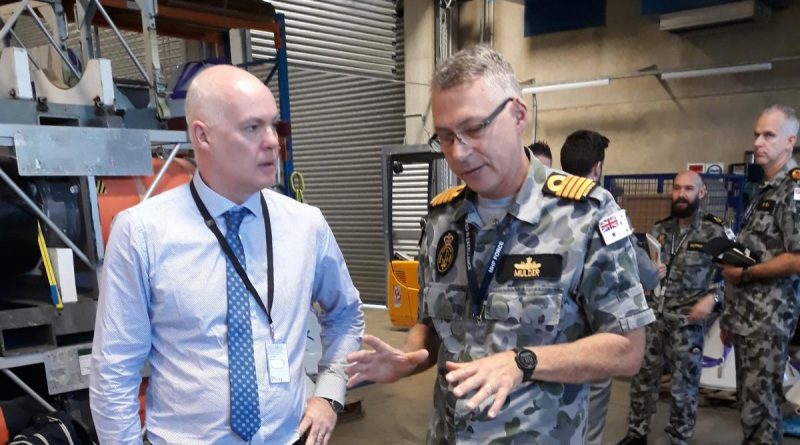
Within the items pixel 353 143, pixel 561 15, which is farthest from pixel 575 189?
pixel 353 143

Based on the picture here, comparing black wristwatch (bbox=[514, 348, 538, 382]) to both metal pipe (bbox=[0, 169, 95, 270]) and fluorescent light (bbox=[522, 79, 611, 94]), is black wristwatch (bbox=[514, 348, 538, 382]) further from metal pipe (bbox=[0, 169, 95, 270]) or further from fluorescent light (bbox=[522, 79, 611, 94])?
fluorescent light (bbox=[522, 79, 611, 94])

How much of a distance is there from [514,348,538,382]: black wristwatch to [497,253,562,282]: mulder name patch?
235 millimetres

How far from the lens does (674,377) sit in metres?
3.80

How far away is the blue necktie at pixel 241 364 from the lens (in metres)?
1.56

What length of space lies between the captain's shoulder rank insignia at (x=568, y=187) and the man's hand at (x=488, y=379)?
48cm

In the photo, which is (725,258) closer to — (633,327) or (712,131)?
(633,327)

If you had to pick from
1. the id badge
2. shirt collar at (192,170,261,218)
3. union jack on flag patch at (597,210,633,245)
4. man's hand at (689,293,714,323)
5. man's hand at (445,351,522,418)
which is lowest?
man's hand at (689,293,714,323)

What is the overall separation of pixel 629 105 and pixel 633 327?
22.2ft

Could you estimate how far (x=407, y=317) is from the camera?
7.31m

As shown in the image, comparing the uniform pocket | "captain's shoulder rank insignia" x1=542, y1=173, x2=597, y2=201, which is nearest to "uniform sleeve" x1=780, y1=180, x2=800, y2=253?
"captain's shoulder rank insignia" x1=542, y1=173, x2=597, y2=201

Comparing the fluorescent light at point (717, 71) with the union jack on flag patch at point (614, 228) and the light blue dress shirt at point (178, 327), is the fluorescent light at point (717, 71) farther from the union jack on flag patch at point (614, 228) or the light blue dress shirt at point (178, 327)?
the light blue dress shirt at point (178, 327)

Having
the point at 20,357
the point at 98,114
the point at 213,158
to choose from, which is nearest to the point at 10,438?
the point at 20,357

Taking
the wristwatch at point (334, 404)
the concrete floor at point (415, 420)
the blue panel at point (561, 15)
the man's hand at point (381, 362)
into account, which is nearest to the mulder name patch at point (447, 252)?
the man's hand at point (381, 362)

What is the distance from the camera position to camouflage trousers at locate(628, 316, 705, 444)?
12.4 ft
